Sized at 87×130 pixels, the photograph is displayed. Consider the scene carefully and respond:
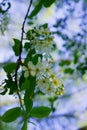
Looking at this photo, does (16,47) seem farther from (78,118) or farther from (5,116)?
(78,118)

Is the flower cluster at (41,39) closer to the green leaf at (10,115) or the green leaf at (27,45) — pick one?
the green leaf at (27,45)

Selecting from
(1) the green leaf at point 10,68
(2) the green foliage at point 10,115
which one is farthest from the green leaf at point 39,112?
(1) the green leaf at point 10,68

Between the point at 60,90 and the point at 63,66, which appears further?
the point at 63,66

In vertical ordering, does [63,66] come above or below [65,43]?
below

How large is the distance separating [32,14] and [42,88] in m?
0.31

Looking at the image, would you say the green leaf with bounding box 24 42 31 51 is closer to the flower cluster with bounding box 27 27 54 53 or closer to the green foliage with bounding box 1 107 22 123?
the flower cluster with bounding box 27 27 54 53

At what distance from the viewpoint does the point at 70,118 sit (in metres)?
4.89

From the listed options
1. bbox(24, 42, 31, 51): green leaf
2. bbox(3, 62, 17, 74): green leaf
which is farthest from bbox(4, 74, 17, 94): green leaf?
bbox(24, 42, 31, 51): green leaf

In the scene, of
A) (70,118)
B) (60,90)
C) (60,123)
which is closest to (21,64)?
(60,90)

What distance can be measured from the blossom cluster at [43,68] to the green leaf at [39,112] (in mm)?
57

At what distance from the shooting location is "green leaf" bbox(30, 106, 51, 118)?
139cm

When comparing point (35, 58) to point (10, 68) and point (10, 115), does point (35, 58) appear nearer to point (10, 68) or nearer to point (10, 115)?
point (10, 68)

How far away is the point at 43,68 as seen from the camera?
1.39 meters

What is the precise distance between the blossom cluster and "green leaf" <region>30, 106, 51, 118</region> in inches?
2.2
